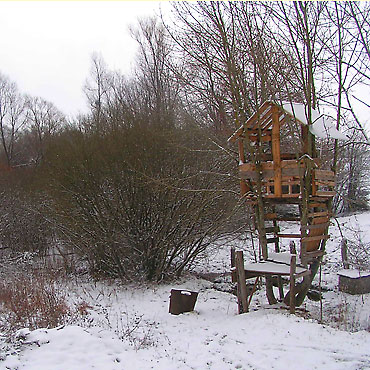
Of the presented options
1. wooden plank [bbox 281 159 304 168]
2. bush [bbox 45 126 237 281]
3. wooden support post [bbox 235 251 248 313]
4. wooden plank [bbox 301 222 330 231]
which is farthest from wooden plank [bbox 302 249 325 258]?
bush [bbox 45 126 237 281]

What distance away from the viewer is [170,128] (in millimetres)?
11148

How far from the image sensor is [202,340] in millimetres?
5863

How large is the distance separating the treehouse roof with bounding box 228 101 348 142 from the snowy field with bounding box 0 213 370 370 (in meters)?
3.16

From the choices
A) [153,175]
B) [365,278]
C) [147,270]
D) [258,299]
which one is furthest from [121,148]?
[365,278]

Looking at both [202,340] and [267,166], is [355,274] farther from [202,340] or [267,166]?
[202,340]

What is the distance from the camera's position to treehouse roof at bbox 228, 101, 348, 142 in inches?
279

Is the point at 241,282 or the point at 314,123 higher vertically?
the point at 314,123

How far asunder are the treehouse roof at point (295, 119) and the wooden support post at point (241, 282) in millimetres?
2369

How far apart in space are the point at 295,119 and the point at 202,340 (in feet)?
12.9

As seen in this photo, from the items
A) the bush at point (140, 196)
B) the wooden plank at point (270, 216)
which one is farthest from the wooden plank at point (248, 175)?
the bush at point (140, 196)

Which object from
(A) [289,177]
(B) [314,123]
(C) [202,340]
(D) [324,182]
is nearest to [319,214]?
(D) [324,182]

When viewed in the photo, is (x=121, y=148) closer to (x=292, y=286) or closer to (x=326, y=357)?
(x=292, y=286)

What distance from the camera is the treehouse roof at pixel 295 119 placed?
7082 millimetres

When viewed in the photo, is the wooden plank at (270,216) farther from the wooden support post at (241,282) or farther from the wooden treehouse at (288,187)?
the wooden support post at (241,282)
